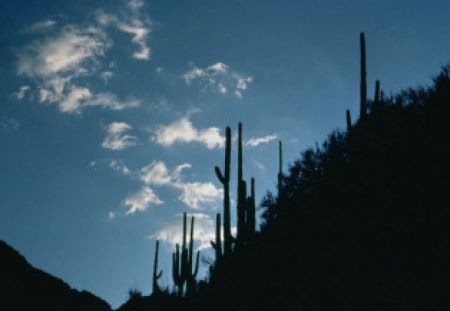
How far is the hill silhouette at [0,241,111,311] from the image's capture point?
19312 mm

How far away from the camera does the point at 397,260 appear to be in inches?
415

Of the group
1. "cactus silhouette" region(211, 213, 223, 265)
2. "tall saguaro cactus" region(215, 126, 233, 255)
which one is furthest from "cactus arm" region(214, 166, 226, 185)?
"cactus silhouette" region(211, 213, 223, 265)

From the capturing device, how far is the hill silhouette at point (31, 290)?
19.3 m

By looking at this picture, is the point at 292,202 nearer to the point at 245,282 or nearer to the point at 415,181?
the point at 245,282

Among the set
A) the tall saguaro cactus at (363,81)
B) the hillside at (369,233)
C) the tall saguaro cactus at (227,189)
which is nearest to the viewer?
the hillside at (369,233)

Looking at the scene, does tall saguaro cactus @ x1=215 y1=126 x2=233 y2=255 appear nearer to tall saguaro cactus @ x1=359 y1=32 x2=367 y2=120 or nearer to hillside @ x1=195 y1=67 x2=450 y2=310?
hillside @ x1=195 y1=67 x2=450 y2=310

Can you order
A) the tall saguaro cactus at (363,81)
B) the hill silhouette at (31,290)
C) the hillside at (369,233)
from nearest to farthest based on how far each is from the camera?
the hillside at (369,233) < the tall saguaro cactus at (363,81) < the hill silhouette at (31,290)

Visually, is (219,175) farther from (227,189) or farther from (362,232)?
(362,232)

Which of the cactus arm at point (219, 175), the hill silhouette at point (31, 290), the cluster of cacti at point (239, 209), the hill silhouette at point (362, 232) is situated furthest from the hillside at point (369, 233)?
the hill silhouette at point (31, 290)

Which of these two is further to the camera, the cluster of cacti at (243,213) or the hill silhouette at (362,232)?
the cluster of cacti at (243,213)

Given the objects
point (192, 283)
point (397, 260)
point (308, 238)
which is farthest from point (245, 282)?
point (397, 260)

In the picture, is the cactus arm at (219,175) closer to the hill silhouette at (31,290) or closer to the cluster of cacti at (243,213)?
the cluster of cacti at (243,213)

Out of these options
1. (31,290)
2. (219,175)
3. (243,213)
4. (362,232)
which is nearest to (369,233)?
(362,232)

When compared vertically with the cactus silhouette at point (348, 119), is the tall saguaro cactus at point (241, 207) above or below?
below
